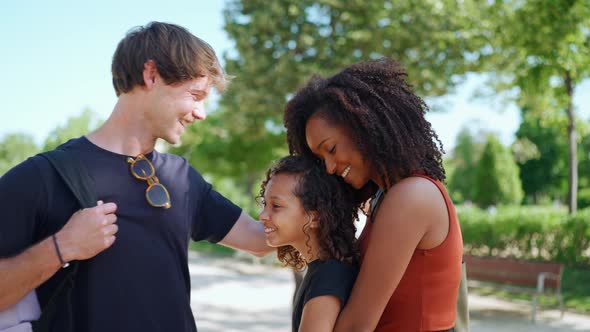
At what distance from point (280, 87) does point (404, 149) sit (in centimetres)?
1093

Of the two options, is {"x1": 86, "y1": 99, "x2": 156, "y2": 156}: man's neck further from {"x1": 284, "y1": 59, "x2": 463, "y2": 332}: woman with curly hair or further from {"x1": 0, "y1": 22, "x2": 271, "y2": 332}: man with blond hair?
{"x1": 284, "y1": 59, "x2": 463, "y2": 332}: woman with curly hair

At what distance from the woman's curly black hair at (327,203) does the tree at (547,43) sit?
892cm

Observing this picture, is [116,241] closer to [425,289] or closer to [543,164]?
[425,289]

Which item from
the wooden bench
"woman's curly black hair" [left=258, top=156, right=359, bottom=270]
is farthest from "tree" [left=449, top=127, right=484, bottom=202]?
"woman's curly black hair" [left=258, top=156, right=359, bottom=270]

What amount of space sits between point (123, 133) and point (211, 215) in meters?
0.53

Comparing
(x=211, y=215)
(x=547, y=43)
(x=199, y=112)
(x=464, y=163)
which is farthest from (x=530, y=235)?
(x=464, y=163)

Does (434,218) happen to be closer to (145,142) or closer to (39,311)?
(145,142)

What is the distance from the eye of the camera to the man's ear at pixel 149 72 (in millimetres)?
2016

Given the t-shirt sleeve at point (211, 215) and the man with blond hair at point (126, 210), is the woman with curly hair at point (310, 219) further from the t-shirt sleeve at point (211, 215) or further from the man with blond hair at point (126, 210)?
the man with blond hair at point (126, 210)

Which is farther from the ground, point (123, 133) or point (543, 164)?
point (543, 164)

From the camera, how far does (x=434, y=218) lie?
1.80 metres

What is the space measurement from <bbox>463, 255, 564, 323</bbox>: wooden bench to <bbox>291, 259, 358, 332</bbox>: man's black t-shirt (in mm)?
7806

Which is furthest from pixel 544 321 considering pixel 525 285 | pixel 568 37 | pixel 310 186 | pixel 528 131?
pixel 528 131

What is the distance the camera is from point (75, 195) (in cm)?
182
